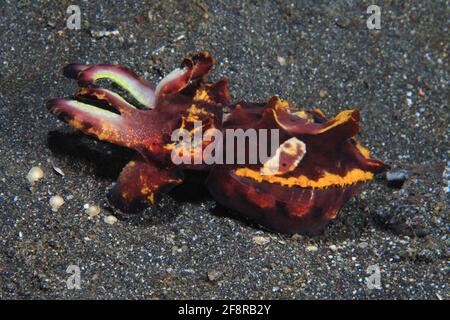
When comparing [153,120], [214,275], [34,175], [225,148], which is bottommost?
[214,275]

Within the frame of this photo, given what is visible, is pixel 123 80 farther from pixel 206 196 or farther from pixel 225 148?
pixel 206 196

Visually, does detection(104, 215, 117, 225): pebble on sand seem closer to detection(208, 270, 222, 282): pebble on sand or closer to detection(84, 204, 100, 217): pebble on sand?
detection(84, 204, 100, 217): pebble on sand

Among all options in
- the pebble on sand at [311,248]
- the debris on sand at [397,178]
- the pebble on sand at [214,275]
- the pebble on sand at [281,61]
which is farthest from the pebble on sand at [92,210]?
the debris on sand at [397,178]

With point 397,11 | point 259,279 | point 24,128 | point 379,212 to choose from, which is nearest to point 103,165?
point 24,128

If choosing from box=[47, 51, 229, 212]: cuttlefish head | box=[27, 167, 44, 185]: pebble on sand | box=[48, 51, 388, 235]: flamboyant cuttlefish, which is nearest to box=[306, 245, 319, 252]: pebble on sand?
box=[48, 51, 388, 235]: flamboyant cuttlefish

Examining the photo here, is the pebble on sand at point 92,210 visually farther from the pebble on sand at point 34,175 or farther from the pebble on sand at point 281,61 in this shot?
the pebble on sand at point 281,61

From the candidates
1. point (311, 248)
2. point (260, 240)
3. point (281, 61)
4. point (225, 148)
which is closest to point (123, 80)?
point (225, 148)
